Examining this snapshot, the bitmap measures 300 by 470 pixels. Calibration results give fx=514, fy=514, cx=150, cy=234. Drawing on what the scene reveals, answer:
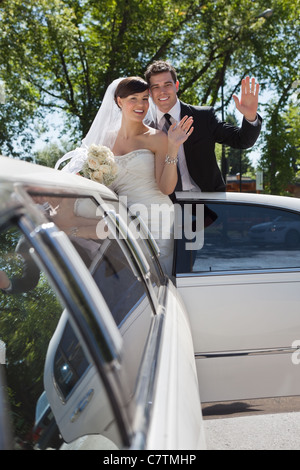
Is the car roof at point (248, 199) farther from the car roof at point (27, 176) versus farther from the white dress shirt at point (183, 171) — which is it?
the car roof at point (27, 176)

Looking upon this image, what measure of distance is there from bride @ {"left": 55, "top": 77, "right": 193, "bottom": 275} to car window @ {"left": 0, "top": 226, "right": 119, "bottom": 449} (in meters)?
1.12

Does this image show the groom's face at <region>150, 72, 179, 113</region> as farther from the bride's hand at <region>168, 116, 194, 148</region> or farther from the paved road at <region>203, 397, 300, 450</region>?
the paved road at <region>203, 397, 300, 450</region>

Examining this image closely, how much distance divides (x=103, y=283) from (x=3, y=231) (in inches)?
17.3

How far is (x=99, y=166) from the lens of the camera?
2949 mm

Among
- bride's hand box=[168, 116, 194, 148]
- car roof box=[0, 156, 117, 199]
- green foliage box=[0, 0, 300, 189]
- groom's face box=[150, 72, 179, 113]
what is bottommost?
car roof box=[0, 156, 117, 199]

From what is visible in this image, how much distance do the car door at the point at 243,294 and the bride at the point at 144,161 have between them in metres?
0.23

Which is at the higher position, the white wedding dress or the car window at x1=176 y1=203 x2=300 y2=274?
the white wedding dress

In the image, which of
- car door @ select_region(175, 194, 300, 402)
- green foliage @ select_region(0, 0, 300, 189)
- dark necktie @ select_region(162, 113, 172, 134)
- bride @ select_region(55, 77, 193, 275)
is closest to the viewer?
car door @ select_region(175, 194, 300, 402)

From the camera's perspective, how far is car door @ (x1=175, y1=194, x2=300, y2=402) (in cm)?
284

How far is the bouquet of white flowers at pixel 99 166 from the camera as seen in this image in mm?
2939

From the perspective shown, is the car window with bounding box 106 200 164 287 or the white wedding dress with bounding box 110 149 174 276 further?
the white wedding dress with bounding box 110 149 174 276

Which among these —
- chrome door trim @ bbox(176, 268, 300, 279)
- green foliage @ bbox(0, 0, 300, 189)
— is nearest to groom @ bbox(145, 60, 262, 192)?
chrome door trim @ bbox(176, 268, 300, 279)

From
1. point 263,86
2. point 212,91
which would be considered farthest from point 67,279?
point 263,86

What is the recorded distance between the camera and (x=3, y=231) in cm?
191
